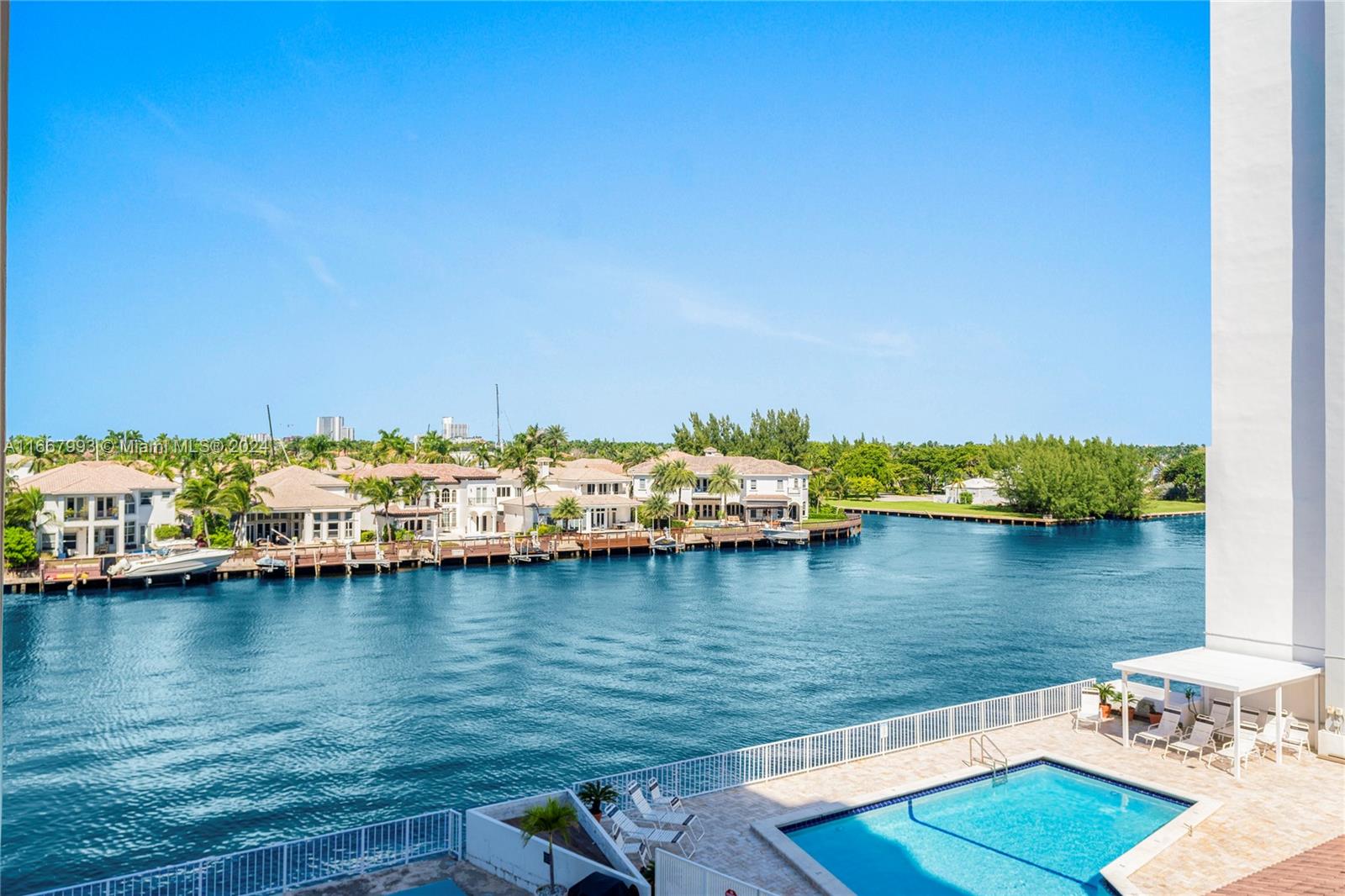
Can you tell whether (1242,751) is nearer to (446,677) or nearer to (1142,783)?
(1142,783)

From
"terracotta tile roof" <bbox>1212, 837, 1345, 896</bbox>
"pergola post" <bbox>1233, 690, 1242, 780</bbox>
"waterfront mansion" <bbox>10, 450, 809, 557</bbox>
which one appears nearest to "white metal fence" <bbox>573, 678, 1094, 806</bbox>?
"pergola post" <bbox>1233, 690, 1242, 780</bbox>

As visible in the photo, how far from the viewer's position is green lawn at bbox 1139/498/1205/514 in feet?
402

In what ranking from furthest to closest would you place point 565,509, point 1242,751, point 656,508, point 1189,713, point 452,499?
1. point 656,508
2. point 452,499
3. point 565,509
4. point 1189,713
5. point 1242,751

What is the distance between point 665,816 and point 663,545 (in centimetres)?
6480

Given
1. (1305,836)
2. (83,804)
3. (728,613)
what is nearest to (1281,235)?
(1305,836)

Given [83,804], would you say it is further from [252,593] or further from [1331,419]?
[252,593]

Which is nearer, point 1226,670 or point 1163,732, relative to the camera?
point 1226,670

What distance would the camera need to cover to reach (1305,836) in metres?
14.3

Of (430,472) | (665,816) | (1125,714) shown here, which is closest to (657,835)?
(665,816)

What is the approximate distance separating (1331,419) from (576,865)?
52.9 feet

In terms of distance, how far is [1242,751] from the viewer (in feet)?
58.5

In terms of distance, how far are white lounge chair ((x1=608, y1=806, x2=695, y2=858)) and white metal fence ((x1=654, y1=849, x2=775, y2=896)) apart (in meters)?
0.78

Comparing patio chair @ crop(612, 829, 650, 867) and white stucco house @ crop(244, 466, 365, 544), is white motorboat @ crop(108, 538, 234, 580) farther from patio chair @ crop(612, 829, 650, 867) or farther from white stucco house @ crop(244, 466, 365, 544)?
patio chair @ crop(612, 829, 650, 867)

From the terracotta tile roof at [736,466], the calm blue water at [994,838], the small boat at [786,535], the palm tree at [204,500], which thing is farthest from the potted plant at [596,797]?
the terracotta tile roof at [736,466]
